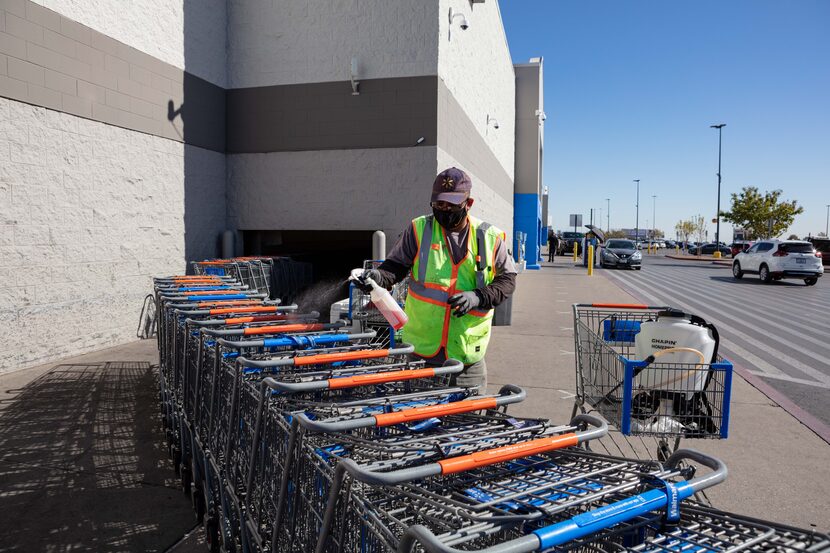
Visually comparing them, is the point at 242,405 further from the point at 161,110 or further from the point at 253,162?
the point at 253,162

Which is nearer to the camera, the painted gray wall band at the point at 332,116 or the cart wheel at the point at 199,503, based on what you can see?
the cart wheel at the point at 199,503

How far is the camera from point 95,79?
8.43 metres

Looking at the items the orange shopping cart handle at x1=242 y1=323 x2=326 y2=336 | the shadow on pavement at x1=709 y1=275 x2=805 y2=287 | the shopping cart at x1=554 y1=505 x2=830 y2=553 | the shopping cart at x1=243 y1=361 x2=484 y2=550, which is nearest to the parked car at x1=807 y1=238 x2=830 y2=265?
the shadow on pavement at x1=709 y1=275 x2=805 y2=287

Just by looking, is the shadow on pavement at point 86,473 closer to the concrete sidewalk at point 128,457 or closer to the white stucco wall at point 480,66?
the concrete sidewalk at point 128,457

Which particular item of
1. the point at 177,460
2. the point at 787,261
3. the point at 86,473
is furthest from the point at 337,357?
the point at 787,261

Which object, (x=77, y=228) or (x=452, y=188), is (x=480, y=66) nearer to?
(x=77, y=228)

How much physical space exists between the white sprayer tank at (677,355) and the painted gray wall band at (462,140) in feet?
26.6

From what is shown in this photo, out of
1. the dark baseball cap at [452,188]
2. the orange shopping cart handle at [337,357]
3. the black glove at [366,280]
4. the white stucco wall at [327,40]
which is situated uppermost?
the white stucco wall at [327,40]

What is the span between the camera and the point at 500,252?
3746mm

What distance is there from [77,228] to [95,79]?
2.18 metres

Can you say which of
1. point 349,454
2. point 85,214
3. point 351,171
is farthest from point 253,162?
point 349,454

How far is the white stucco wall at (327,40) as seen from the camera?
1089 cm

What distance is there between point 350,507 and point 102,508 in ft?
9.37

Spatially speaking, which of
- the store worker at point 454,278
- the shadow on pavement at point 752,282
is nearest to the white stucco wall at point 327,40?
the store worker at point 454,278
